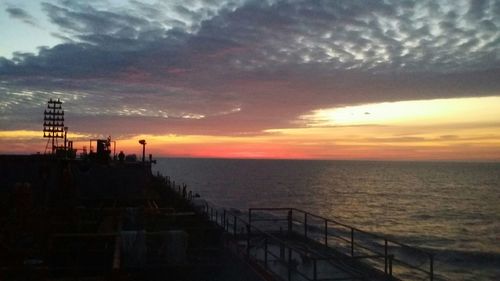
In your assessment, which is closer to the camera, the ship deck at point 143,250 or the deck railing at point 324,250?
the deck railing at point 324,250

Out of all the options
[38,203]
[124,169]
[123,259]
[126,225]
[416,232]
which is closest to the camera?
[123,259]

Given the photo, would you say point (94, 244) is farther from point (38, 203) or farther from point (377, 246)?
Result: point (377, 246)

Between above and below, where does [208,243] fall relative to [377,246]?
above

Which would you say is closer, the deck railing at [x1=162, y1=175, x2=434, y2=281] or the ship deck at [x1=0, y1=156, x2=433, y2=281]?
the deck railing at [x1=162, y1=175, x2=434, y2=281]

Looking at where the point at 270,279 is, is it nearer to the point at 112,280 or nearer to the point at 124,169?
the point at 112,280

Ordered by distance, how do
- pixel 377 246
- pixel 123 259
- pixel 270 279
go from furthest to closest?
1. pixel 377 246
2. pixel 123 259
3. pixel 270 279

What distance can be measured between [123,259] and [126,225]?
10.5 feet

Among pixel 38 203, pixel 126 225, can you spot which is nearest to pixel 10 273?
pixel 126 225

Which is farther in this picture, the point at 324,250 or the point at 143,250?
the point at 324,250

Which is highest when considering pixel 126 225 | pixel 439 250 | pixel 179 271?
pixel 126 225

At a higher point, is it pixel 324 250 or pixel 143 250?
pixel 143 250

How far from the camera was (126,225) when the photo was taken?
17.9 meters

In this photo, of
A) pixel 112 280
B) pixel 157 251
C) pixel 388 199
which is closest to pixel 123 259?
pixel 157 251

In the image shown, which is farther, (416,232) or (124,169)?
(416,232)
